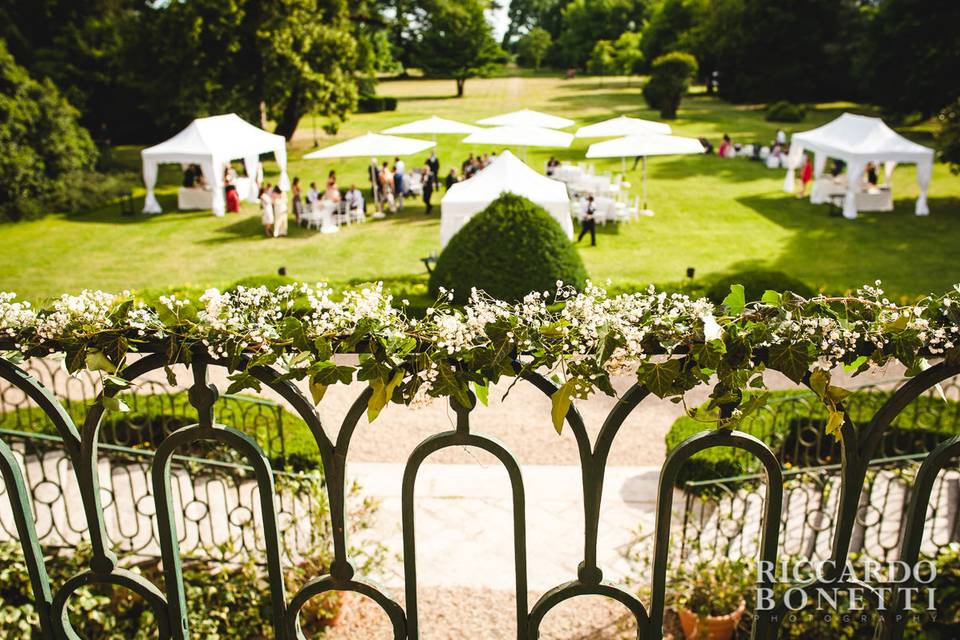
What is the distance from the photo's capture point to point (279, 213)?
20.5 metres

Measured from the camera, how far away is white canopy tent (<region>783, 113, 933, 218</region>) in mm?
20953

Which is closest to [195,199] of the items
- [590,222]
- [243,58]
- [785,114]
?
[243,58]

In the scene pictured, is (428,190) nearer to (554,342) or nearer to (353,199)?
(353,199)

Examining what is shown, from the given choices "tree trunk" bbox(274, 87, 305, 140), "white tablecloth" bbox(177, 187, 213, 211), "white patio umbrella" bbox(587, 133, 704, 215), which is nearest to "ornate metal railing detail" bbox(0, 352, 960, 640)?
"white patio umbrella" bbox(587, 133, 704, 215)

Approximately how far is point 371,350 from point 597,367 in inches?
17.5

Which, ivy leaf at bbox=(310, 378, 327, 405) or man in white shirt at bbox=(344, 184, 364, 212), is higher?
ivy leaf at bbox=(310, 378, 327, 405)

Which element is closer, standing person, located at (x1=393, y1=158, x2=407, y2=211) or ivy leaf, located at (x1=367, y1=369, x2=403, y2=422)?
ivy leaf, located at (x1=367, y1=369, x2=403, y2=422)

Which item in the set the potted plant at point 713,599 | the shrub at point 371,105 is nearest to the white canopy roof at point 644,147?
the potted plant at point 713,599

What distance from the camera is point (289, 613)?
1863mm

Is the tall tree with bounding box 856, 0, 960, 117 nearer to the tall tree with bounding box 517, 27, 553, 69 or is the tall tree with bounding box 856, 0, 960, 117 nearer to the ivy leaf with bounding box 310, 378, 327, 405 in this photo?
the ivy leaf with bounding box 310, 378, 327, 405

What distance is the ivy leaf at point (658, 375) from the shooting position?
155 cm

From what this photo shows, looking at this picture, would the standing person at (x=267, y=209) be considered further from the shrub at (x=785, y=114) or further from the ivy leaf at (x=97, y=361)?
the shrub at (x=785, y=114)

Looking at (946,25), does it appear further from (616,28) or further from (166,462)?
(616,28)

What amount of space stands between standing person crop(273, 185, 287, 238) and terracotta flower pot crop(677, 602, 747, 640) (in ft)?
54.3
